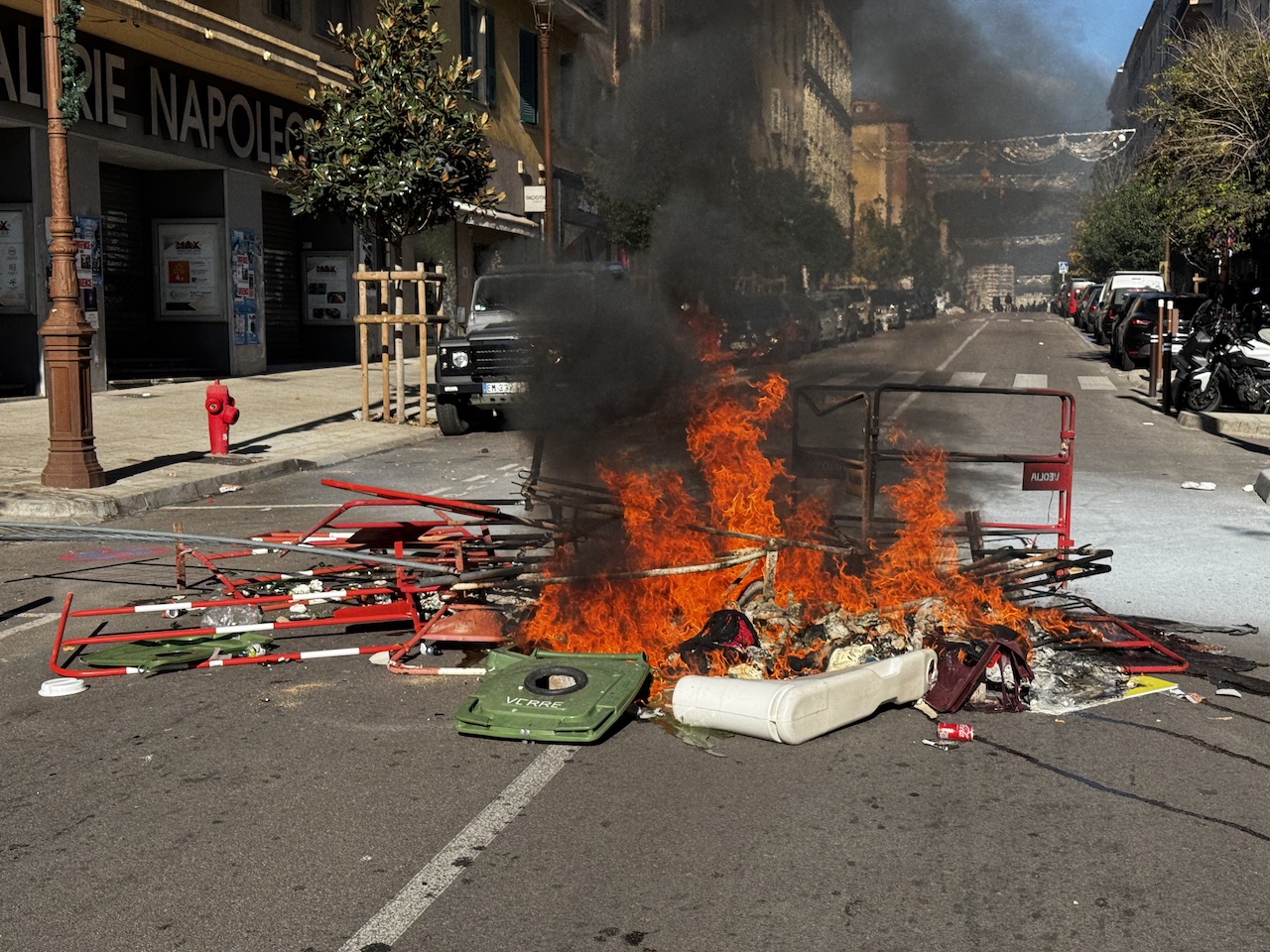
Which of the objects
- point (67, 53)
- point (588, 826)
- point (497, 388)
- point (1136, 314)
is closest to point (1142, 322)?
point (1136, 314)

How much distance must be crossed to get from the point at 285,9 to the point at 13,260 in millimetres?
7363

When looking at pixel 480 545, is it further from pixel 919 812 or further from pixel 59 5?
pixel 59 5

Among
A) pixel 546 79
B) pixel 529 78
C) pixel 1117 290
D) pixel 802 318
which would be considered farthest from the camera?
pixel 1117 290

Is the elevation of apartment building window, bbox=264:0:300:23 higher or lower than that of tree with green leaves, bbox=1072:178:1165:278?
higher

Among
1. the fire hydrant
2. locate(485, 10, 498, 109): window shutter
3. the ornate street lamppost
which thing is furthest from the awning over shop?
the ornate street lamppost

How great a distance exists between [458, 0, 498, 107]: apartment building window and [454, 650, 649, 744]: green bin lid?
25694mm

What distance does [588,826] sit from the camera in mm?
4094

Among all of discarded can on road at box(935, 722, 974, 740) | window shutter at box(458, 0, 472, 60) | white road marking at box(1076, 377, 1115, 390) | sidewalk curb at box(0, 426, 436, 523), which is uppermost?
window shutter at box(458, 0, 472, 60)

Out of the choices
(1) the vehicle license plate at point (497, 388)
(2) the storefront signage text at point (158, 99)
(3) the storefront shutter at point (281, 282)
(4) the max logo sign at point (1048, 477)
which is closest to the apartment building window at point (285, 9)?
(2) the storefront signage text at point (158, 99)

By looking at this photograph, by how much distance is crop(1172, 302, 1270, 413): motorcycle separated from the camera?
18047mm

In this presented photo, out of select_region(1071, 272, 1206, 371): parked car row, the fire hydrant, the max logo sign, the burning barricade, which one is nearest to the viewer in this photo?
the burning barricade

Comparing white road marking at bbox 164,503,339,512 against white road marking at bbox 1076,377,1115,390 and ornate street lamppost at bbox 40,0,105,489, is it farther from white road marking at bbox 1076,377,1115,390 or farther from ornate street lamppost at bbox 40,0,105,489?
white road marking at bbox 1076,377,1115,390

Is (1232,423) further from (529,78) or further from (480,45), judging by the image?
(529,78)

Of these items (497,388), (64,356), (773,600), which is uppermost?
(64,356)
